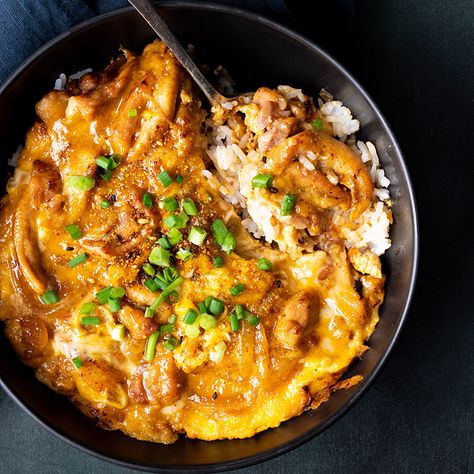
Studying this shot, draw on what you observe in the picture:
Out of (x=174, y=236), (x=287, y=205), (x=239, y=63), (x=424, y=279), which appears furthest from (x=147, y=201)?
(x=424, y=279)

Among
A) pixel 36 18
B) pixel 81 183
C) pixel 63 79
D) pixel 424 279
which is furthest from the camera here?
pixel 424 279

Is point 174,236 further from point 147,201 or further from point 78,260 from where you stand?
point 78,260

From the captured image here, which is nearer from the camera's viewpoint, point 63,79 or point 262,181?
point 262,181

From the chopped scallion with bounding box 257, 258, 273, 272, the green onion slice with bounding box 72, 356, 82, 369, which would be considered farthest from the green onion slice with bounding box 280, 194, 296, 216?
the green onion slice with bounding box 72, 356, 82, 369

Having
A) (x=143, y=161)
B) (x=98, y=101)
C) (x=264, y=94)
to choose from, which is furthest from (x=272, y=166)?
(x=98, y=101)

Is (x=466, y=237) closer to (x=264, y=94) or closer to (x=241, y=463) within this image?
(x=264, y=94)

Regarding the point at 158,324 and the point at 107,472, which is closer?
the point at 158,324

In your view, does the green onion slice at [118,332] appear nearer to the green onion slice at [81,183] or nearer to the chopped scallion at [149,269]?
the chopped scallion at [149,269]
